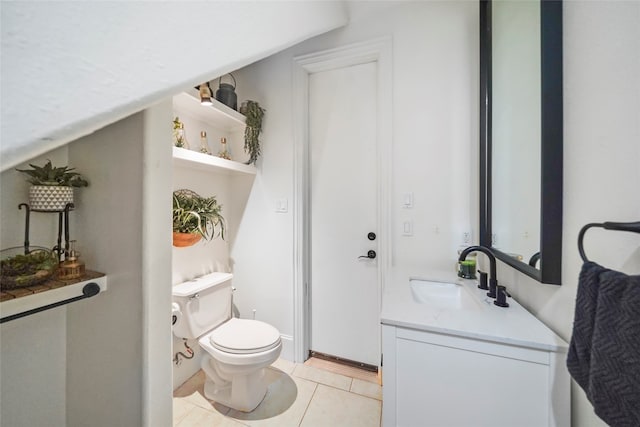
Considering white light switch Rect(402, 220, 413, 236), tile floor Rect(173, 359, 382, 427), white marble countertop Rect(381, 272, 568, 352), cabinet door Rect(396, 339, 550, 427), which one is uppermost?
white light switch Rect(402, 220, 413, 236)

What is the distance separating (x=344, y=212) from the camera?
1.86 meters

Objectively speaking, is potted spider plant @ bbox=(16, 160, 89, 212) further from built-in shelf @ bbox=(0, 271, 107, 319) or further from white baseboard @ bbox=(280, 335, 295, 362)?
white baseboard @ bbox=(280, 335, 295, 362)

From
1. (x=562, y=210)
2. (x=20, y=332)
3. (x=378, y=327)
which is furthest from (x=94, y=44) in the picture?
(x=378, y=327)

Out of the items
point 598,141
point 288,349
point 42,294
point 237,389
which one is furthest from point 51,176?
point 288,349

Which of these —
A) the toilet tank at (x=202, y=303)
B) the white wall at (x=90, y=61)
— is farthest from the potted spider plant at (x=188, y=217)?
the white wall at (x=90, y=61)

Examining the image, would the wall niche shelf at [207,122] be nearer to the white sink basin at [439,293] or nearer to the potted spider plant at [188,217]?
the potted spider plant at [188,217]

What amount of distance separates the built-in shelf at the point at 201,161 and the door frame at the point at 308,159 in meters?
0.42

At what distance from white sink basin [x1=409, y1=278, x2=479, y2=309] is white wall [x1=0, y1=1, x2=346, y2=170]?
1218mm

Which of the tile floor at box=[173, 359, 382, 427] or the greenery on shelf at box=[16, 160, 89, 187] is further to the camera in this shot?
the tile floor at box=[173, 359, 382, 427]

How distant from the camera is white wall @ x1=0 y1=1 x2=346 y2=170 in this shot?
26 cm

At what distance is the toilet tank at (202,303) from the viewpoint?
147 centimetres

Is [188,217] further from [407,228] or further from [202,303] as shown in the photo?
[407,228]


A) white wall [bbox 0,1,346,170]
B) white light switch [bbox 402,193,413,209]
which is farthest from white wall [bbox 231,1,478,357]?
white wall [bbox 0,1,346,170]

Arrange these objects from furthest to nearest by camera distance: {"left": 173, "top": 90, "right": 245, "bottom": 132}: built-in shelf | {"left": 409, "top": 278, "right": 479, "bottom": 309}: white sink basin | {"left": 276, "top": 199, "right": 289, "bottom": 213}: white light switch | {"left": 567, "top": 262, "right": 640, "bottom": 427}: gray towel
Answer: {"left": 276, "top": 199, "right": 289, "bottom": 213}: white light switch
{"left": 173, "top": 90, "right": 245, "bottom": 132}: built-in shelf
{"left": 409, "top": 278, "right": 479, "bottom": 309}: white sink basin
{"left": 567, "top": 262, "right": 640, "bottom": 427}: gray towel
